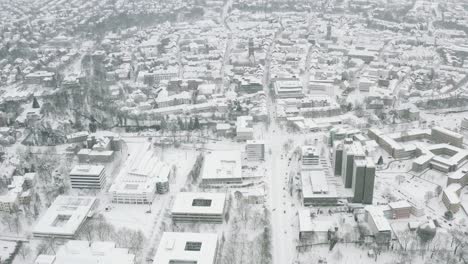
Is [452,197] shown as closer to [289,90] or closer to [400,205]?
[400,205]

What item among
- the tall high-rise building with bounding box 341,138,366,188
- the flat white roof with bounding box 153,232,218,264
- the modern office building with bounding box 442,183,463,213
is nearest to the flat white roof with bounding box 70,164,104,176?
the flat white roof with bounding box 153,232,218,264

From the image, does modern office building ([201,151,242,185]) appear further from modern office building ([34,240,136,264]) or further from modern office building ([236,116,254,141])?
modern office building ([34,240,136,264])

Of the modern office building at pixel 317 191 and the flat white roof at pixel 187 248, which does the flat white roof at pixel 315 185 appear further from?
the flat white roof at pixel 187 248

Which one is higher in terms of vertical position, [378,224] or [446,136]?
[446,136]

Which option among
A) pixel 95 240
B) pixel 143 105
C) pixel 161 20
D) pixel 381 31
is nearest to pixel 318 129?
pixel 143 105

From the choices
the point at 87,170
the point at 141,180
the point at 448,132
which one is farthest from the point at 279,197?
the point at 448,132
